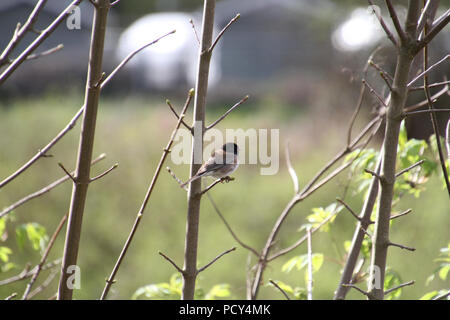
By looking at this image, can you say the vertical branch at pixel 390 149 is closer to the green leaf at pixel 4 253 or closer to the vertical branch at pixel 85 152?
the vertical branch at pixel 85 152

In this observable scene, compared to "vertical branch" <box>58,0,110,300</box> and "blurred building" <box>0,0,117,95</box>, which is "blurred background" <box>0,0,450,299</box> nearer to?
"blurred building" <box>0,0,117,95</box>

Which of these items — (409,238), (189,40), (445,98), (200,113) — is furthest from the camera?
(189,40)

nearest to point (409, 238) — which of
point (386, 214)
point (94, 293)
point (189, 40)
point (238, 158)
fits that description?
point (94, 293)

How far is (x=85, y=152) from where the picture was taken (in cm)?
139

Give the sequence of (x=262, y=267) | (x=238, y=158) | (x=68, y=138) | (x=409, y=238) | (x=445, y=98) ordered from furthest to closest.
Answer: (x=445, y=98)
(x=68, y=138)
(x=409, y=238)
(x=238, y=158)
(x=262, y=267)

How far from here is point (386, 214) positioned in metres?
1.37

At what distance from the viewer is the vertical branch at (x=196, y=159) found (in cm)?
152

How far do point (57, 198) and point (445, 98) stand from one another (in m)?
7.57

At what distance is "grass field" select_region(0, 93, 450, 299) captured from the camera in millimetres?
6797

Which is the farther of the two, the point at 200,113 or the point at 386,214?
the point at 200,113

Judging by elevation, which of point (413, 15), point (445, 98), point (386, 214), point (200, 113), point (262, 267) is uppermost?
point (445, 98)

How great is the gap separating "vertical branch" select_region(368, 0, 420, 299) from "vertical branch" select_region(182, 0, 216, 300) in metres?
0.52

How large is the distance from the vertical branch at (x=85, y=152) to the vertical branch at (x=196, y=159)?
307 mm

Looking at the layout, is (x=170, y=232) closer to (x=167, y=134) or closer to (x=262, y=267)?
(x=167, y=134)
